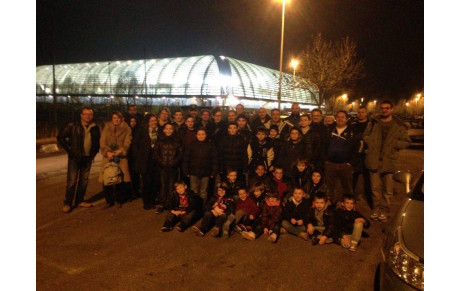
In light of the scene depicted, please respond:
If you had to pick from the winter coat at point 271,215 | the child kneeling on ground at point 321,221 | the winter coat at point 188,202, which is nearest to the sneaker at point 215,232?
the winter coat at point 188,202

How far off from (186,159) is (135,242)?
1.78 meters

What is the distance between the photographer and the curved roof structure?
41344mm

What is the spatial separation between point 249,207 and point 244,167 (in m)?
1.06

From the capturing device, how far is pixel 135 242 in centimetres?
456

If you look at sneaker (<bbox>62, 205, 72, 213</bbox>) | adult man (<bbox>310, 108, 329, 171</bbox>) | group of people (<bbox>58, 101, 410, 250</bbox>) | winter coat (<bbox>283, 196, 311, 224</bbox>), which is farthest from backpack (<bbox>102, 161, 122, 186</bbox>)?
adult man (<bbox>310, 108, 329, 171</bbox>)

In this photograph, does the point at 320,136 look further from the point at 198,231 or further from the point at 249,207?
the point at 198,231

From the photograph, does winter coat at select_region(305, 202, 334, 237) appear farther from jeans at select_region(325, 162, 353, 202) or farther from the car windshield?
the car windshield

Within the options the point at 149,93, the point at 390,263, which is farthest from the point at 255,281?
the point at 149,93

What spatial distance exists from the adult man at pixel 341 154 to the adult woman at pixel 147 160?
10.5 feet

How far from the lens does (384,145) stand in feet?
18.2

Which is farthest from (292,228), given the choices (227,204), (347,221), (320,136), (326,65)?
(326,65)

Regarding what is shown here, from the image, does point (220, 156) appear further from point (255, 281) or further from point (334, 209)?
point (255, 281)

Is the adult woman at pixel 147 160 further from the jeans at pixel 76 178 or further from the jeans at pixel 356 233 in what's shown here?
the jeans at pixel 356 233

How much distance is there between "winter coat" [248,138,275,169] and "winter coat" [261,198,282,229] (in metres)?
1.27
